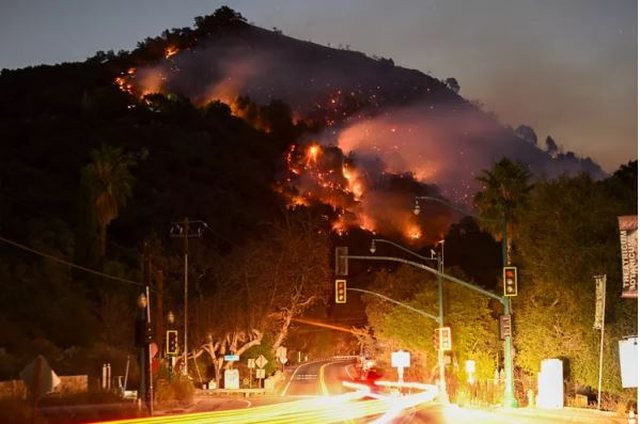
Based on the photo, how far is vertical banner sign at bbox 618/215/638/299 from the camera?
2366 centimetres

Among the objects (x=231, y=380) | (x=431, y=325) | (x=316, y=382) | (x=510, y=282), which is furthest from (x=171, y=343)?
(x=316, y=382)

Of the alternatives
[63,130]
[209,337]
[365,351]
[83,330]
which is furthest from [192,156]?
[83,330]

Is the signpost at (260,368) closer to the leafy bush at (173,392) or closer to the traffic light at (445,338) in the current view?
the leafy bush at (173,392)

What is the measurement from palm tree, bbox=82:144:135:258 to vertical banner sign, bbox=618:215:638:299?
57311mm

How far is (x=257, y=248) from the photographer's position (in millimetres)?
75188

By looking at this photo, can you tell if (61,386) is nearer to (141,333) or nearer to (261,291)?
(141,333)

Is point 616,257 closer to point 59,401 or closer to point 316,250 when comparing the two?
point 59,401

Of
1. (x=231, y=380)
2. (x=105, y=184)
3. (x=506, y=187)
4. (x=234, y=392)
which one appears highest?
(x=105, y=184)

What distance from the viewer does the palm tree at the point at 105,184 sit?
77.1 metres

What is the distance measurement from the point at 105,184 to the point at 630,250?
198 ft

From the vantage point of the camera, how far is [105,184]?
78.2 metres

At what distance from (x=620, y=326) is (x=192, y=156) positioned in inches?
4530

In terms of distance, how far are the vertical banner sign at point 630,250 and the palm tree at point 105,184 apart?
57.3 meters

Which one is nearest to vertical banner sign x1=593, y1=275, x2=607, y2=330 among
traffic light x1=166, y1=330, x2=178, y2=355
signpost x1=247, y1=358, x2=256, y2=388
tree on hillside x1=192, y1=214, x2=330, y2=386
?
traffic light x1=166, y1=330, x2=178, y2=355
